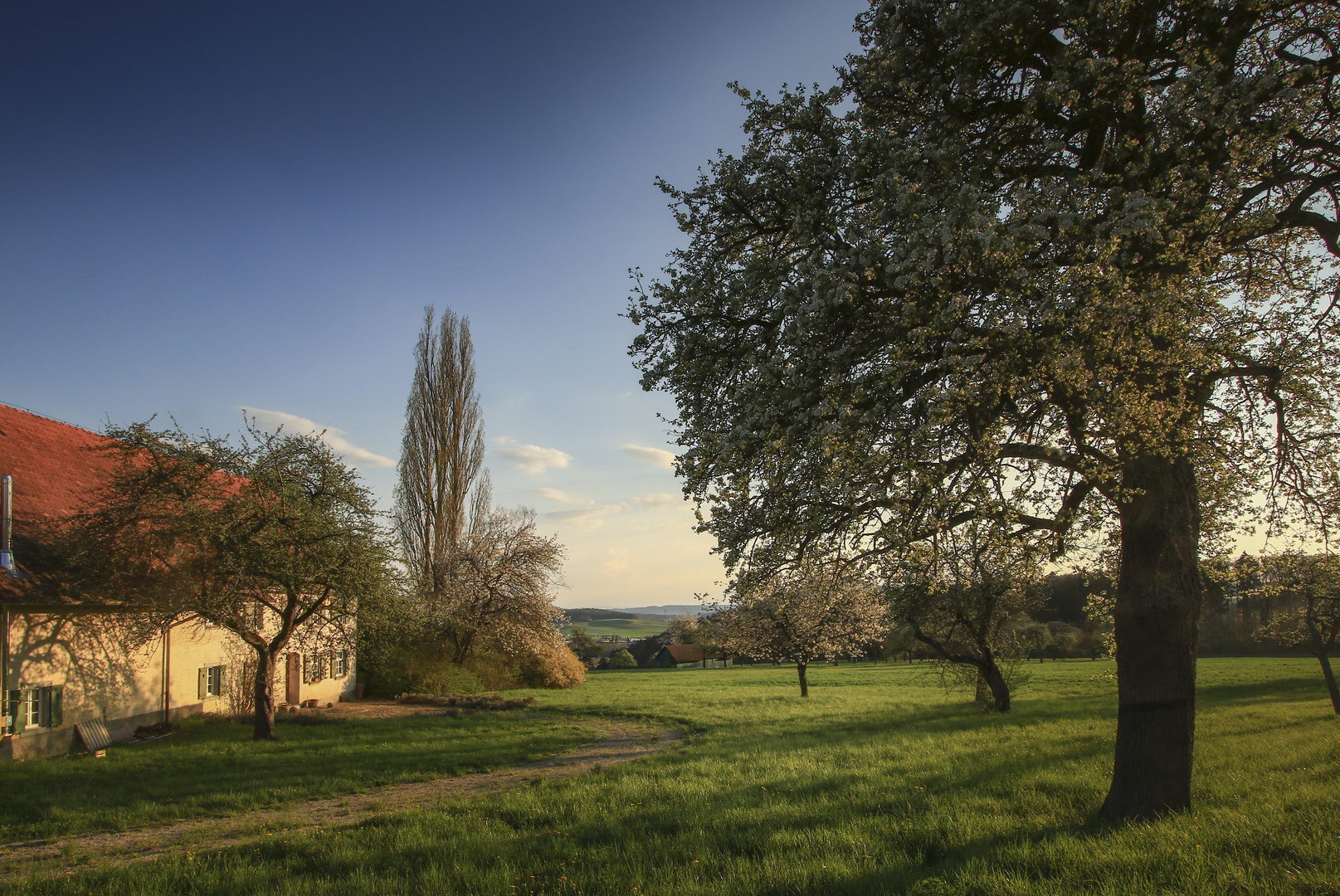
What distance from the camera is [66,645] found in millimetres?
16672

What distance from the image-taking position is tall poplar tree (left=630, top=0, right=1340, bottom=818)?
22.3ft

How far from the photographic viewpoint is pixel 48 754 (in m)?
15.8

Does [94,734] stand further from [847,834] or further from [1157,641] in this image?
[1157,641]

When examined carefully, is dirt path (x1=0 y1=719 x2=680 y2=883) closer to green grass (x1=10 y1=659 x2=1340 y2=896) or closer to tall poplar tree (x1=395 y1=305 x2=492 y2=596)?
green grass (x1=10 y1=659 x2=1340 y2=896)

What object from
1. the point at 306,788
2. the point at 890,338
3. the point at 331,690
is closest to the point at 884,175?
the point at 890,338

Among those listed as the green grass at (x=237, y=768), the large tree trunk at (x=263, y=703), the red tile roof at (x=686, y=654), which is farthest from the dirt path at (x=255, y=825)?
the red tile roof at (x=686, y=654)

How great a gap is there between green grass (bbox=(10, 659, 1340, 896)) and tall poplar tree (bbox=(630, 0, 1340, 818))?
4.73ft

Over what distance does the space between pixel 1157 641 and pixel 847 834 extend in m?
4.32

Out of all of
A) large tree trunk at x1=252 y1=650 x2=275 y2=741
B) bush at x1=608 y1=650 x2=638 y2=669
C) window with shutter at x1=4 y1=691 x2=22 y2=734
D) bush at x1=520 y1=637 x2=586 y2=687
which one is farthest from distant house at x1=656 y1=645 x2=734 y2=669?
window with shutter at x1=4 y1=691 x2=22 y2=734

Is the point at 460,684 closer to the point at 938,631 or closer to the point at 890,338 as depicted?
the point at 938,631

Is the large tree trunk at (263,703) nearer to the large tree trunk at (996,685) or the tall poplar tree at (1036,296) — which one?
the tall poplar tree at (1036,296)

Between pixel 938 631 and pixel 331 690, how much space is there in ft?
85.3

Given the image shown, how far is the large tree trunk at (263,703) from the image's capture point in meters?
18.2

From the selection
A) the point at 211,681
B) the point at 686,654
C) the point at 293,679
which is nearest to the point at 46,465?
the point at 211,681
